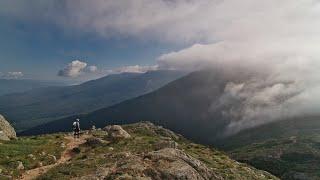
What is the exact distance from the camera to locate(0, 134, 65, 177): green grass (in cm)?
5451

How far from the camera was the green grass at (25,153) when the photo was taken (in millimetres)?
54506

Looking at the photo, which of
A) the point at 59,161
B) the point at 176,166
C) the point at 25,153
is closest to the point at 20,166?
the point at 59,161

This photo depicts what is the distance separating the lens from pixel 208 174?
169ft

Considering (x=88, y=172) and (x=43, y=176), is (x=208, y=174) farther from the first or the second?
(x=43, y=176)

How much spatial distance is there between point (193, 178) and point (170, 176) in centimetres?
285

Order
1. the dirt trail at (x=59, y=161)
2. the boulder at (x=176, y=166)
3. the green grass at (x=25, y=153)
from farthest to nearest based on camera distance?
the green grass at (x=25, y=153) → the dirt trail at (x=59, y=161) → the boulder at (x=176, y=166)

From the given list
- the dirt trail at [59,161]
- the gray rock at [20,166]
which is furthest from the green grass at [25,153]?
the dirt trail at [59,161]

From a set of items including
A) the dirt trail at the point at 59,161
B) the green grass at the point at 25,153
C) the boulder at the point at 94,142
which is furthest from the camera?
the boulder at the point at 94,142

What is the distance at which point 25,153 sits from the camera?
63.5 m

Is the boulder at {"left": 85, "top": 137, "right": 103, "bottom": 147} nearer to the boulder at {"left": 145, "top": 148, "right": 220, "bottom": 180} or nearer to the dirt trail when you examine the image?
the dirt trail

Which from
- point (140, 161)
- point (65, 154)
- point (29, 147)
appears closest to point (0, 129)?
point (29, 147)

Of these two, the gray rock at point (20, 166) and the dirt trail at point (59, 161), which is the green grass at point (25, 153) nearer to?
the gray rock at point (20, 166)

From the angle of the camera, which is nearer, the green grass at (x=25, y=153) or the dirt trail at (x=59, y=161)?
the dirt trail at (x=59, y=161)

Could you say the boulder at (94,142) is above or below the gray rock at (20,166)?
above
